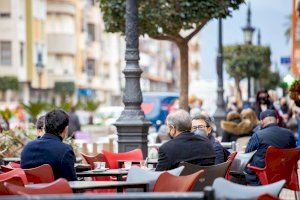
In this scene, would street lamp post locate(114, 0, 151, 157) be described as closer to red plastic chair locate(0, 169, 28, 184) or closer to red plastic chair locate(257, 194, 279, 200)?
red plastic chair locate(0, 169, 28, 184)

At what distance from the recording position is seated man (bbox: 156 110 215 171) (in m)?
10.6

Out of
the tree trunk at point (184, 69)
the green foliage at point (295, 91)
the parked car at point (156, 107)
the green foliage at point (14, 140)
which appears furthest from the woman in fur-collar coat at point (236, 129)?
the parked car at point (156, 107)

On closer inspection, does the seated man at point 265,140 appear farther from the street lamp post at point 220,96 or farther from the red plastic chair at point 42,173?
the street lamp post at point 220,96

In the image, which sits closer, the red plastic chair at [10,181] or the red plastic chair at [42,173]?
the red plastic chair at [10,181]

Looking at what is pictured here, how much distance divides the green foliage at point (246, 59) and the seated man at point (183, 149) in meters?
45.3

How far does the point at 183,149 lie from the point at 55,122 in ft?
4.42

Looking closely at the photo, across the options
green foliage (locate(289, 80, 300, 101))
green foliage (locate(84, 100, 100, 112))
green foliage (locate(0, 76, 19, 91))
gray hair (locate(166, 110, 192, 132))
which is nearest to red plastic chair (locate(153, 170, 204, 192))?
gray hair (locate(166, 110, 192, 132))

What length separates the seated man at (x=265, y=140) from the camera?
1360 centimetres

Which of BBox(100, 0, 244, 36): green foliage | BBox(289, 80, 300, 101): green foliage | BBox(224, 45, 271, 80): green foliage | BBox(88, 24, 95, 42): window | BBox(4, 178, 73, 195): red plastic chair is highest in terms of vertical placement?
BBox(88, 24, 95, 42): window

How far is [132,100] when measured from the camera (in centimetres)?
1783

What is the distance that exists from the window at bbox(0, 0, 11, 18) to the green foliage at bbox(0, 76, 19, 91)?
5.03m

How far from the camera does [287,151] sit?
12852 mm

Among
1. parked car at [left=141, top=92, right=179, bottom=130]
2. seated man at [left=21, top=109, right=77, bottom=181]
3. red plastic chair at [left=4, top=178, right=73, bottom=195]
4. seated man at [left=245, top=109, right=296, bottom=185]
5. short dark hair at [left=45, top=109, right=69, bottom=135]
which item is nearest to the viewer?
red plastic chair at [left=4, top=178, right=73, bottom=195]

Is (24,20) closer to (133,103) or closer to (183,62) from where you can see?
(183,62)
